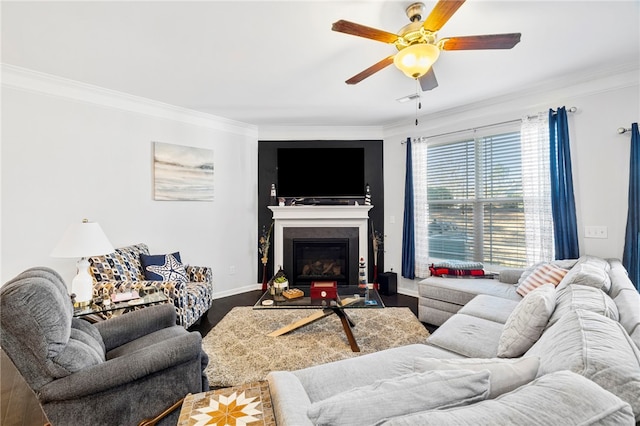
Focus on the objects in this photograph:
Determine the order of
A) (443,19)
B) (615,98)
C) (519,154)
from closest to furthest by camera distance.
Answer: (443,19)
(615,98)
(519,154)

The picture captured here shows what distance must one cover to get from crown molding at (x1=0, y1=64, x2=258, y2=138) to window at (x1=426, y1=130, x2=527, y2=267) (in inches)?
128

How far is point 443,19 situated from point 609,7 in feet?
4.45

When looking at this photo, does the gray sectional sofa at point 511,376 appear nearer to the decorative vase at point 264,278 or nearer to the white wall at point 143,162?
the white wall at point 143,162

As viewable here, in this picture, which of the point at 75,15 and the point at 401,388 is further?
the point at 75,15

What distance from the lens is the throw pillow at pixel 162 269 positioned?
3123mm

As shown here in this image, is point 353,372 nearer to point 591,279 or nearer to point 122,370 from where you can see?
point 122,370

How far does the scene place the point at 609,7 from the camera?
1943mm

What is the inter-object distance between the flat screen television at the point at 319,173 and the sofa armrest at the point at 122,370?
3.23 meters

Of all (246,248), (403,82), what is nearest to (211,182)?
(246,248)

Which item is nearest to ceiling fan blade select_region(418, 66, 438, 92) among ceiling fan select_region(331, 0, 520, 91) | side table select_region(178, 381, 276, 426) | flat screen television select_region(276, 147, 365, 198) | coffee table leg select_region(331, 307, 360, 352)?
ceiling fan select_region(331, 0, 520, 91)

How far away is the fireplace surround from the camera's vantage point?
452cm

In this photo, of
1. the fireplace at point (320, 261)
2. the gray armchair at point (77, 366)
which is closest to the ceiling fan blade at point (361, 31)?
the gray armchair at point (77, 366)

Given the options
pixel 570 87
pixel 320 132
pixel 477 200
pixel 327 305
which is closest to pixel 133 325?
pixel 327 305

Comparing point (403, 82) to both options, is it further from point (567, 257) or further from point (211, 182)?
point (211, 182)
